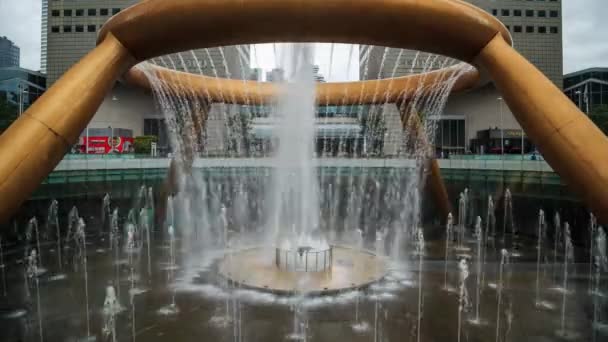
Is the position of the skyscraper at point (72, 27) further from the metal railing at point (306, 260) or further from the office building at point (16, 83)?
the metal railing at point (306, 260)

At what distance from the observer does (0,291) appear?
30.5 feet

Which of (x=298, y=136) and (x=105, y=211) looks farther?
(x=105, y=211)

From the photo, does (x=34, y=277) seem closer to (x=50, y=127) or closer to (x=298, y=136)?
(x=50, y=127)

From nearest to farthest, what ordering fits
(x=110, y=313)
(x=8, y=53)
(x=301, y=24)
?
1. (x=301, y=24)
2. (x=110, y=313)
3. (x=8, y=53)

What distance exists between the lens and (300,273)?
9.91 meters

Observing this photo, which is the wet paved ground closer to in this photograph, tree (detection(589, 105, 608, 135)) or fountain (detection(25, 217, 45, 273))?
fountain (detection(25, 217, 45, 273))

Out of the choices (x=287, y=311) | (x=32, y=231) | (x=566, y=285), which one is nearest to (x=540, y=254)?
(x=566, y=285)

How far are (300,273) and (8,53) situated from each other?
125889 mm

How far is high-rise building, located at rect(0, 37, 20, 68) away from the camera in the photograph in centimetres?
10344

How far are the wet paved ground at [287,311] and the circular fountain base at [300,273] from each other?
0.93 feet

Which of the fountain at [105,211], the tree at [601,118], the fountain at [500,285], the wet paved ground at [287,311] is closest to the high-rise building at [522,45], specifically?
the tree at [601,118]

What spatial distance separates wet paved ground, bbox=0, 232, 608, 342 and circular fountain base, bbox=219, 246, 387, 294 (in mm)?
282

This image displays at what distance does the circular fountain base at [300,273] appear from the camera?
9.13 metres

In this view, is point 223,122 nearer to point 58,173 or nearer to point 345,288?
point 58,173
